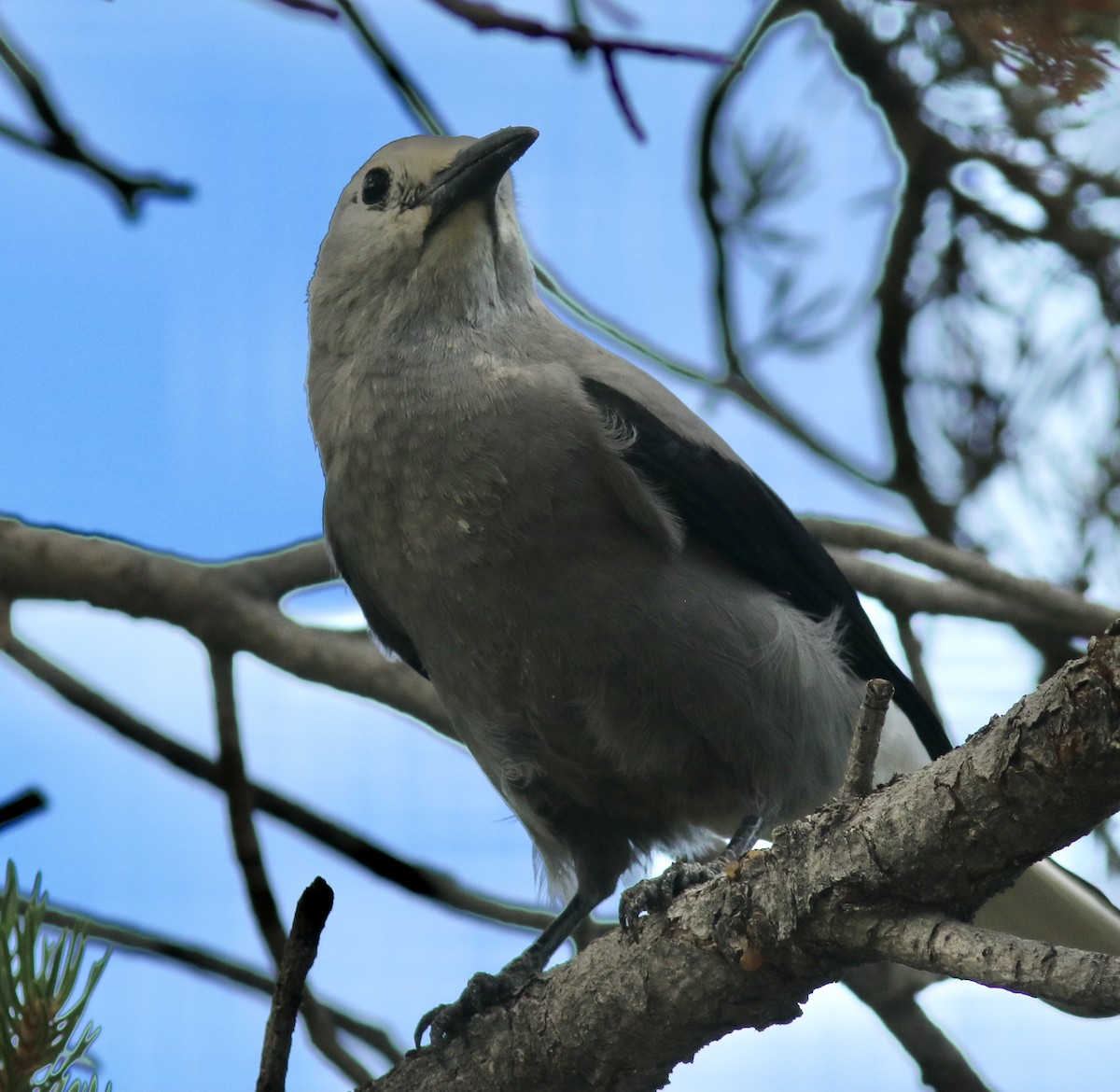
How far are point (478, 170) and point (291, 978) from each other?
1724mm

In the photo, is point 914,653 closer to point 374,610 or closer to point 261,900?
point 374,610

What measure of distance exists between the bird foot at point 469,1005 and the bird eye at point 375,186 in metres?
1.73

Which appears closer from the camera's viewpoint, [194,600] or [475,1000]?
[475,1000]

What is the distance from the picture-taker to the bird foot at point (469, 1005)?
2418 millimetres

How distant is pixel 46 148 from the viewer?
305 centimetres

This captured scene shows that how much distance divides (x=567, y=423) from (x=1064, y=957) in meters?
1.60

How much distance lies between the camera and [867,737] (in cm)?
161

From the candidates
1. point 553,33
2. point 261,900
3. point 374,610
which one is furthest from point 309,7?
point 261,900

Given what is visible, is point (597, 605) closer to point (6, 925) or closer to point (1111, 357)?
point (6, 925)

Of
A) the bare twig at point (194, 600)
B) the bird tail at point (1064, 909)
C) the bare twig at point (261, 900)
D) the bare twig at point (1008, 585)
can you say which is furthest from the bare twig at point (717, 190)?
the bare twig at point (261, 900)

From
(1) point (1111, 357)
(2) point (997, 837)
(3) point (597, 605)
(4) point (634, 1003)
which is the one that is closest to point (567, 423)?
(3) point (597, 605)

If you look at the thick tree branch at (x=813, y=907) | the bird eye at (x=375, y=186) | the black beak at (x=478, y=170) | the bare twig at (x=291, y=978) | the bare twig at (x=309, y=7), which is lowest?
the thick tree branch at (x=813, y=907)

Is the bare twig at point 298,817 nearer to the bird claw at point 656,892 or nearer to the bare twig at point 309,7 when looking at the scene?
the bird claw at point 656,892

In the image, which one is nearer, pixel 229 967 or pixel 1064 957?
pixel 1064 957
